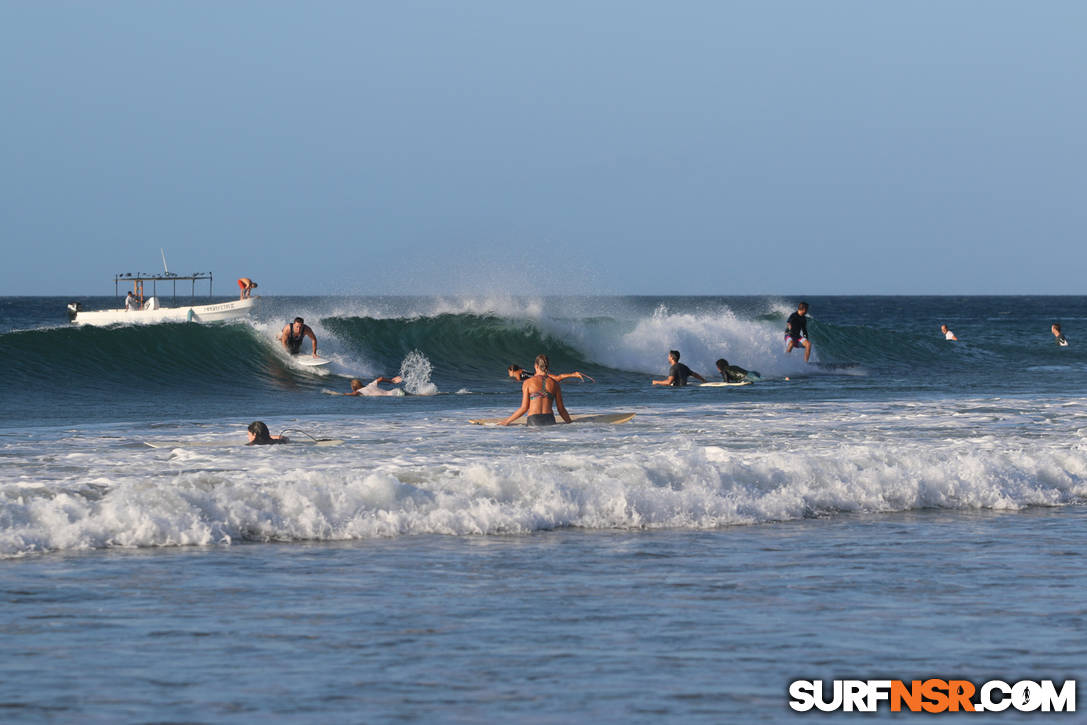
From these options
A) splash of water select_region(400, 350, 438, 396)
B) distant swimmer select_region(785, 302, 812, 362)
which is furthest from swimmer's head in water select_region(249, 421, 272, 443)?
distant swimmer select_region(785, 302, 812, 362)

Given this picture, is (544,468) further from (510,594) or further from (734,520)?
(510,594)

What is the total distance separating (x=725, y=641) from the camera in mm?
6551

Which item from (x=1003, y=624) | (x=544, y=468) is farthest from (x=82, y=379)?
(x=1003, y=624)

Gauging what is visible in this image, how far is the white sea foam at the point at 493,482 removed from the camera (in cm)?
992

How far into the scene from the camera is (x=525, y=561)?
8898mm

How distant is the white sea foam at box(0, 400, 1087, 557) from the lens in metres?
9.92

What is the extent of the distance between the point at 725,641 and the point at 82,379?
23.3 metres

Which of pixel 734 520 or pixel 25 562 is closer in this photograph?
pixel 25 562

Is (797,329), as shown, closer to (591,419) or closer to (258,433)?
(591,419)

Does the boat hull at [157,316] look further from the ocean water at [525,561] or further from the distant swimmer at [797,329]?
the distant swimmer at [797,329]

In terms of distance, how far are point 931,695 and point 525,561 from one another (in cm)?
372

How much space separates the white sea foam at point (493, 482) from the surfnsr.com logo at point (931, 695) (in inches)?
189

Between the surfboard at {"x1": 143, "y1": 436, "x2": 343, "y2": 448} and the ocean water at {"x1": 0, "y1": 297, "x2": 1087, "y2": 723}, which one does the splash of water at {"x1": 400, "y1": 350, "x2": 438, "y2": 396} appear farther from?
the surfboard at {"x1": 143, "y1": 436, "x2": 343, "y2": 448}

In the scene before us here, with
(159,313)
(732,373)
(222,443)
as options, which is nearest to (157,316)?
(159,313)
